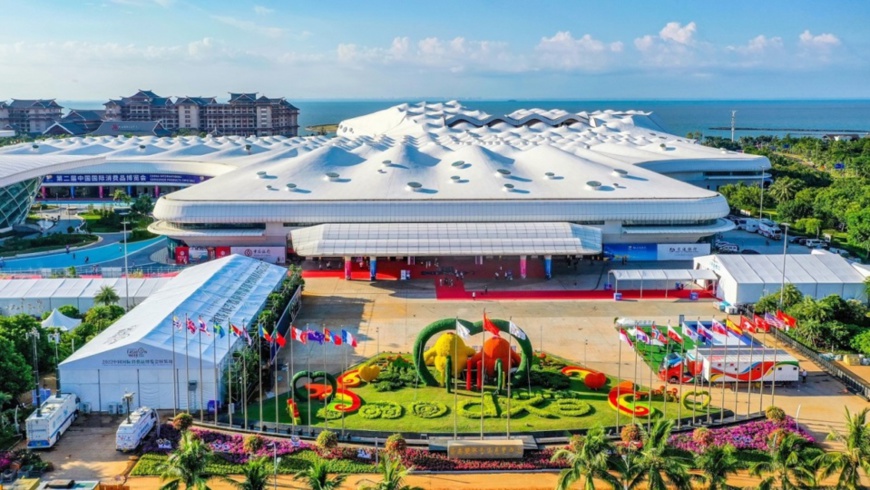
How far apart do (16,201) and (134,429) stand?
60374mm

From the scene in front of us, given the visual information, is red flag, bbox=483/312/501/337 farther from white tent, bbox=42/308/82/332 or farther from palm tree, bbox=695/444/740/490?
white tent, bbox=42/308/82/332

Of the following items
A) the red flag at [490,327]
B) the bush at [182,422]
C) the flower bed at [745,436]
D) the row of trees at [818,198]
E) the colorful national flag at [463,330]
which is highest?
the row of trees at [818,198]

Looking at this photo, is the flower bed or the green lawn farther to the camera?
the green lawn

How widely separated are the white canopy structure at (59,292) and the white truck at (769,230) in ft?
208

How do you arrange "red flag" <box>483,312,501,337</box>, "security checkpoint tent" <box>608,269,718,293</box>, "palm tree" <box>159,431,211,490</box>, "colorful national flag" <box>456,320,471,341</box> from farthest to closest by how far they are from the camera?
"security checkpoint tent" <box>608,269,718,293</box> → "colorful national flag" <box>456,320,471,341</box> → "red flag" <box>483,312,501,337</box> → "palm tree" <box>159,431,211,490</box>

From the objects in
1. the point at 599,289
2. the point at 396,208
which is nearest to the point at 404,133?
the point at 396,208

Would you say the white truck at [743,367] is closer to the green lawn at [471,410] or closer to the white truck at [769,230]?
the green lawn at [471,410]

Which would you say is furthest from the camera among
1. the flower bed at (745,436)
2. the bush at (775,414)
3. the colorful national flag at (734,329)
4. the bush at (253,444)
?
the colorful national flag at (734,329)

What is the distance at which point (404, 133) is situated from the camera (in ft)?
508

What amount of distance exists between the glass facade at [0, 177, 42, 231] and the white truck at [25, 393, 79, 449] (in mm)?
51339

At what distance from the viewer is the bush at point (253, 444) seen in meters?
32.0

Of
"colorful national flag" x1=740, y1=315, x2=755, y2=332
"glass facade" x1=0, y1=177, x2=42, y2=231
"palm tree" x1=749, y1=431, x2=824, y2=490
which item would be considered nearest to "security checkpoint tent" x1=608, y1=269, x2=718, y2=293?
"colorful national flag" x1=740, y1=315, x2=755, y2=332

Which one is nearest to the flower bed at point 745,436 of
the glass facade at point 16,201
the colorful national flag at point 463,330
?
the colorful national flag at point 463,330

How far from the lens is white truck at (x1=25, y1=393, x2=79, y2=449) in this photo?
1288 inches
